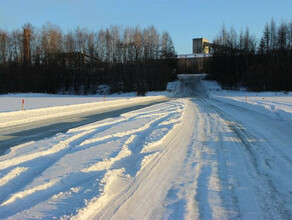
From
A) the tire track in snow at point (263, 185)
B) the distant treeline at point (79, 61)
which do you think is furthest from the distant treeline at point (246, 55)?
the tire track in snow at point (263, 185)

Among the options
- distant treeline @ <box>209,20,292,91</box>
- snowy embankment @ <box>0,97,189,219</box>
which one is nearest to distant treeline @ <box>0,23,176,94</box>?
distant treeline @ <box>209,20,292,91</box>

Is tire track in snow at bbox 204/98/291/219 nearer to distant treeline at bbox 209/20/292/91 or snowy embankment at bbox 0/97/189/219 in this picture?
snowy embankment at bbox 0/97/189/219

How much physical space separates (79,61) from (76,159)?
227ft

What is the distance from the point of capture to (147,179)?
5.33 m

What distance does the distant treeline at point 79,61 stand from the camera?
68375mm

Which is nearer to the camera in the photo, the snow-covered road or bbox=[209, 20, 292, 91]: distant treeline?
the snow-covered road

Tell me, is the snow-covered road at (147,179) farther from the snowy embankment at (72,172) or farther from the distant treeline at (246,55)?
the distant treeline at (246,55)

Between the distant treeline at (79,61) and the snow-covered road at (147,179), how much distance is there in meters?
58.2

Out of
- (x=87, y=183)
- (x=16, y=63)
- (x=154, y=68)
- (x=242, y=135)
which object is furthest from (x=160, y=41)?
(x=87, y=183)

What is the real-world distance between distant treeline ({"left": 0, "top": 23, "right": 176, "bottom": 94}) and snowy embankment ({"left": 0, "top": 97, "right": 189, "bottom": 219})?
5778 cm

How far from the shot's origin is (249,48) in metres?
79.9

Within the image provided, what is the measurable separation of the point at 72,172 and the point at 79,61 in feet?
230

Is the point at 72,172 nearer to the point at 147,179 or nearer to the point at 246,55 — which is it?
the point at 147,179

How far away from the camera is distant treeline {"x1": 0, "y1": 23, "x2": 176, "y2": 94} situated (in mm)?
68375
